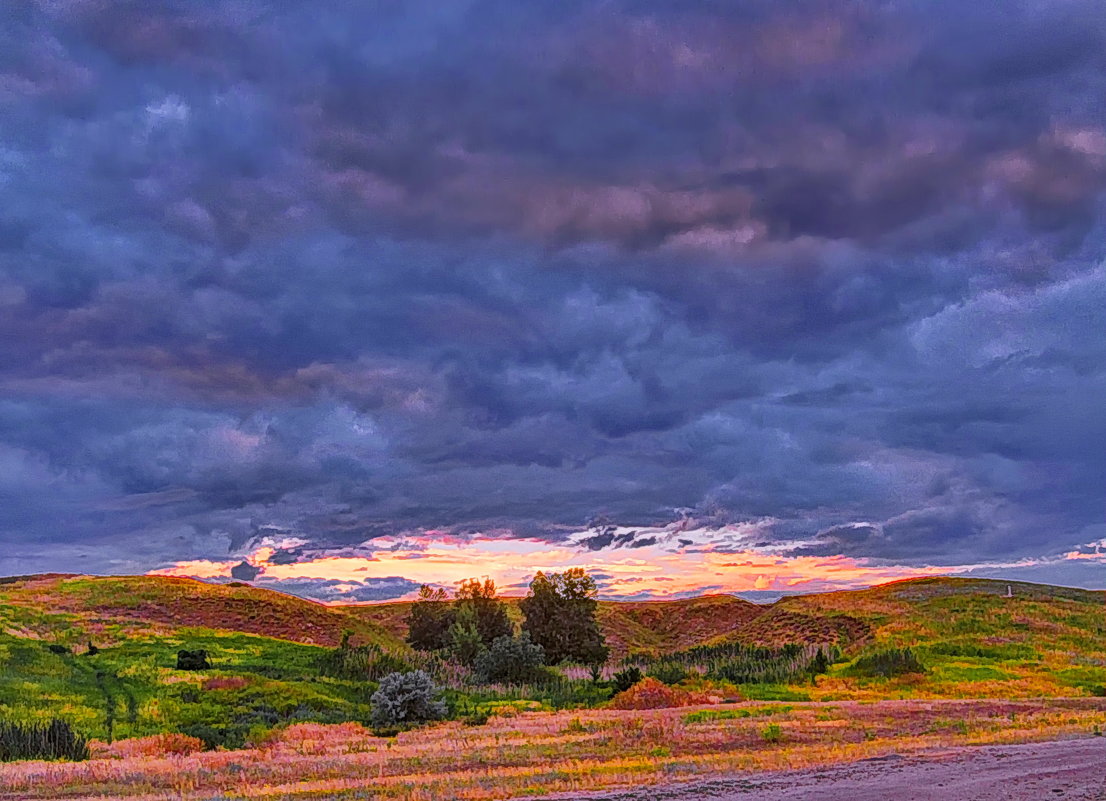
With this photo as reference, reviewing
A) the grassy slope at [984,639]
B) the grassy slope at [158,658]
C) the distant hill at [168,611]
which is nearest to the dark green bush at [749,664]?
the grassy slope at [984,639]

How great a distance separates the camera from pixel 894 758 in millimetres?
23188

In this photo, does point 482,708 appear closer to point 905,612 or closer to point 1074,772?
point 1074,772

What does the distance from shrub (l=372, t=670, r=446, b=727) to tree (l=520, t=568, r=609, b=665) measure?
30.9 m

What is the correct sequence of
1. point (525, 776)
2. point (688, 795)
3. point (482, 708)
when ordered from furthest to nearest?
point (482, 708) < point (525, 776) < point (688, 795)

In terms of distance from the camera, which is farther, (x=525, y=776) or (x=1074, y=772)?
(x=525, y=776)

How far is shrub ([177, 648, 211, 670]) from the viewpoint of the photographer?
52.6 metres

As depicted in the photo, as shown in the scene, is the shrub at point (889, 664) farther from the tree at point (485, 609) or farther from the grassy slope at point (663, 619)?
the grassy slope at point (663, 619)

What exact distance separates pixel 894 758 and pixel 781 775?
4531 millimetres

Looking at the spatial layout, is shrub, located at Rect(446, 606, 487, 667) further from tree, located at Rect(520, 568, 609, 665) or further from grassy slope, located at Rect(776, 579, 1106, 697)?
grassy slope, located at Rect(776, 579, 1106, 697)

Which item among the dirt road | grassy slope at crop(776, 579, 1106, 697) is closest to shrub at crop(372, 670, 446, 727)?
grassy slope at crop(776, 579, 1106, 697)

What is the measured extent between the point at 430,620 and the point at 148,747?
Answer: 49.1m

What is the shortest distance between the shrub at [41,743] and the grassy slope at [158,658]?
340 cm

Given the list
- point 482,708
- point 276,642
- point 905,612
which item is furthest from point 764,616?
point 482,708

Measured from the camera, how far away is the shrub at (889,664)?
52438mm
